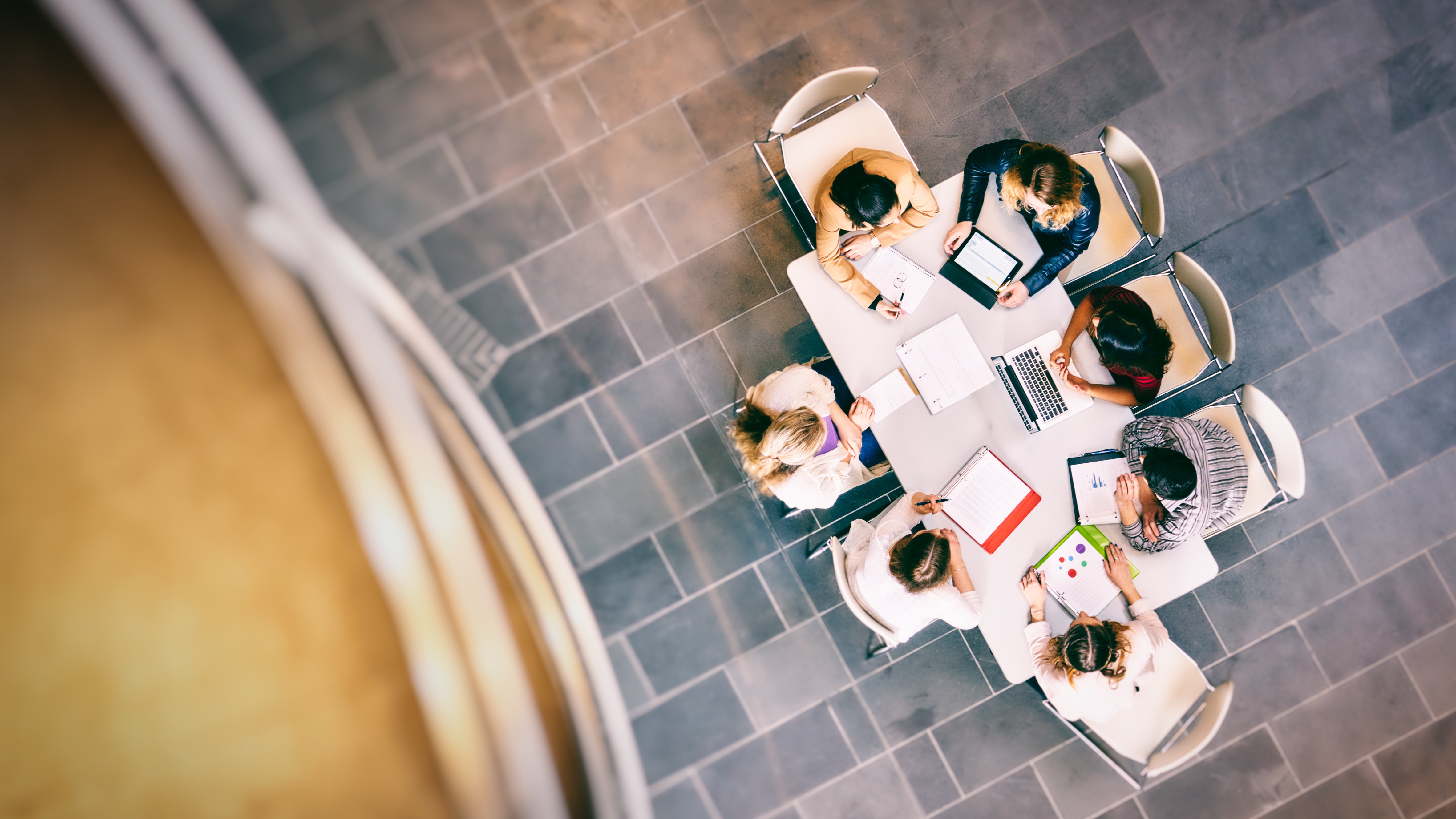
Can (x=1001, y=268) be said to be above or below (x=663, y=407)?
below

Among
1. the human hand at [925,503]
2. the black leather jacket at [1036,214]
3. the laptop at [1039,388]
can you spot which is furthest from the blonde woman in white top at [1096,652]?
the black leather jacket at [1036,214]

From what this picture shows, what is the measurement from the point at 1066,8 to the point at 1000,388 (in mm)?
2032

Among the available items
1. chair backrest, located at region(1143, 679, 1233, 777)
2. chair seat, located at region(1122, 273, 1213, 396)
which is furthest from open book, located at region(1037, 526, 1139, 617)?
chair seat, located at region(1122, 273, 1213, 396)

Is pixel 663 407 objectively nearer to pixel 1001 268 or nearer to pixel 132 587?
pixel 1001 268

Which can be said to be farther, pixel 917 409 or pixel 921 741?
pixel 921 741

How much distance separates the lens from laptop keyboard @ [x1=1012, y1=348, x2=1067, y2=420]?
2.25 meters

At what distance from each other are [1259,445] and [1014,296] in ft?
3.70

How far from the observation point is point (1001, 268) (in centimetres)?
226

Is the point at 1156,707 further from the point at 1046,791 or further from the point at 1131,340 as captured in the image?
the point at 1131,340

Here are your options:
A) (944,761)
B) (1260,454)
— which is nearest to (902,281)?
(1260,454)

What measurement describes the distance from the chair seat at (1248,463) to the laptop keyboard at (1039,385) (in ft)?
2.15

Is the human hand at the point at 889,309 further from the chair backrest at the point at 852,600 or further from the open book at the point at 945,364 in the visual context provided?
the chair backrest at the point at 852,600

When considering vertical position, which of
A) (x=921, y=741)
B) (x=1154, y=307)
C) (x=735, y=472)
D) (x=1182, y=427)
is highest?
(x=735, y=472)

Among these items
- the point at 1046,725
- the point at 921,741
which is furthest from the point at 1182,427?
the point at 921,741
